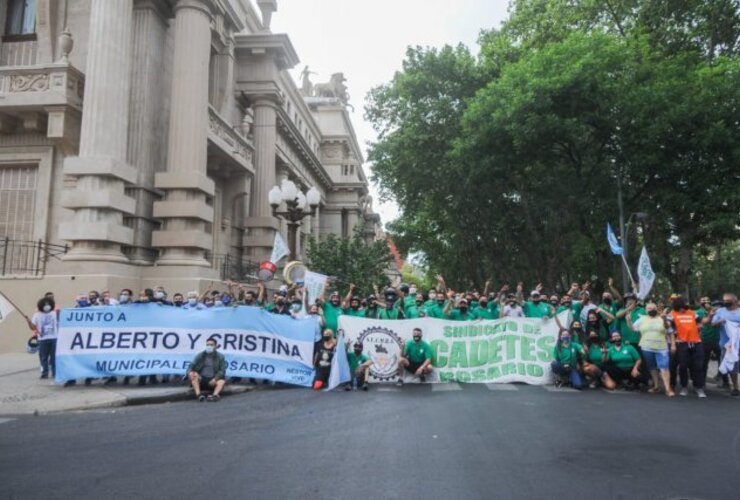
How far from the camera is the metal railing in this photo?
16.8m

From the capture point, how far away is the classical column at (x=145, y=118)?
17688 mm

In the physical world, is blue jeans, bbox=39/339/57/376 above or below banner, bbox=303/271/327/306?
below

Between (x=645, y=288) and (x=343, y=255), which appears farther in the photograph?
(x=343, y=255)

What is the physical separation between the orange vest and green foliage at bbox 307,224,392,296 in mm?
15700

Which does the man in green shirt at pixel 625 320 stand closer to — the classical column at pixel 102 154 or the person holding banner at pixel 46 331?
the person holding banner at pixel 46 331

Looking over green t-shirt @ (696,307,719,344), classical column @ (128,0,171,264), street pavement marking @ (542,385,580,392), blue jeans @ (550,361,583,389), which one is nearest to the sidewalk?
street pavement marking @ (542,385,580,392)

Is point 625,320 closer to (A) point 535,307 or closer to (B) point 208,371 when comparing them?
(A) point 535,307

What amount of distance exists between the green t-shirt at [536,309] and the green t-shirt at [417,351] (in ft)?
9.03

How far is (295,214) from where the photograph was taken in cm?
1573

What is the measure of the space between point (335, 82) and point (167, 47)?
129ft

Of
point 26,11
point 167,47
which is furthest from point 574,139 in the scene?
point 26,11

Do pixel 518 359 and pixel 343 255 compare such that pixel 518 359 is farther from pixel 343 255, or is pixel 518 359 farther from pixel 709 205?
pixel 343 255

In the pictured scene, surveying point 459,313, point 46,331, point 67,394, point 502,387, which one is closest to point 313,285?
point 459,313

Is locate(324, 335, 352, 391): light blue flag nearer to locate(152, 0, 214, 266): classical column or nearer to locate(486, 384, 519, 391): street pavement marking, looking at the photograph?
locate(486, 384, 519, 391): street pavement marking
